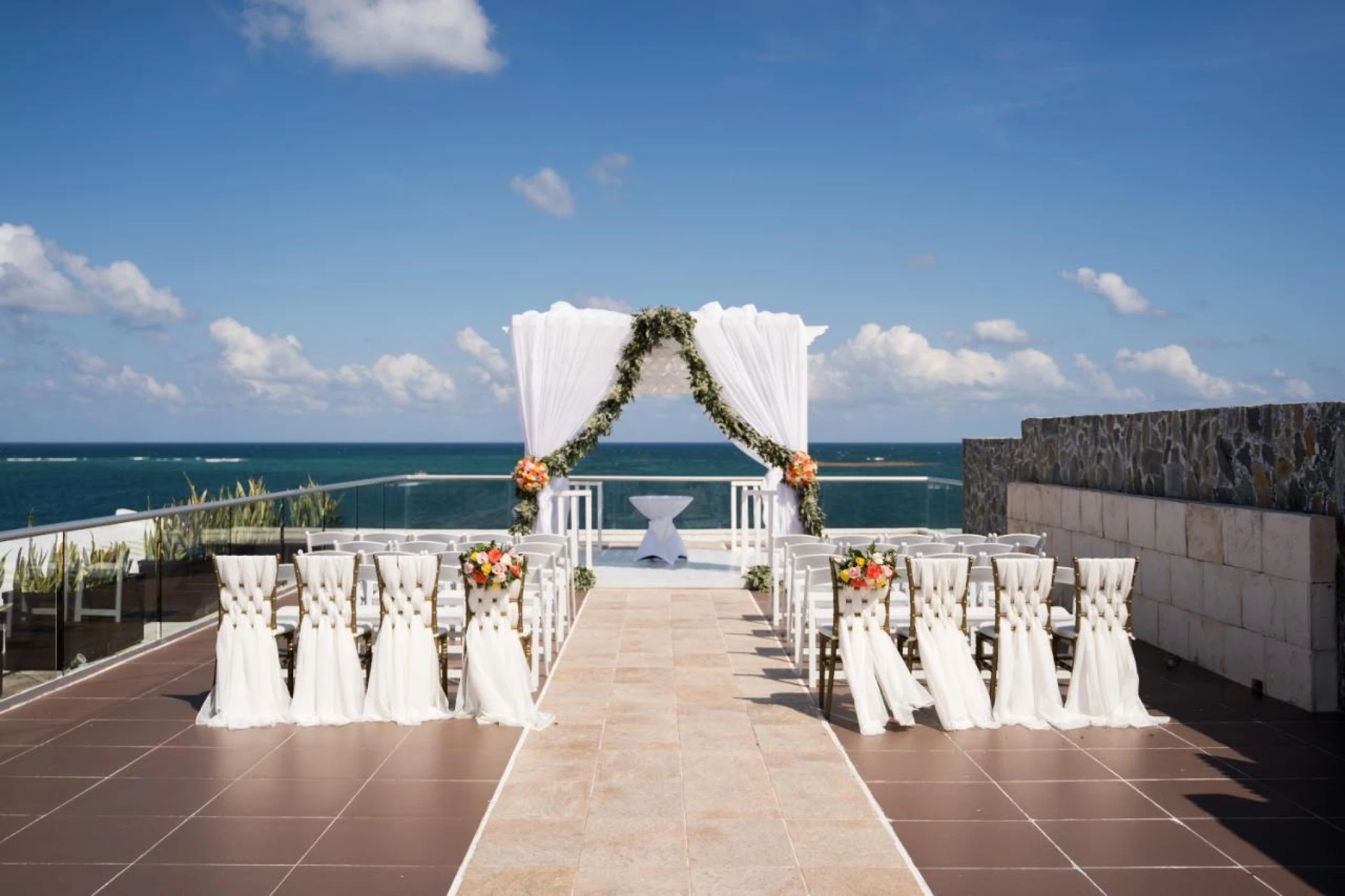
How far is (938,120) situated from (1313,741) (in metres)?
11.8

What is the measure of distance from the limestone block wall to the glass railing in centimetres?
406

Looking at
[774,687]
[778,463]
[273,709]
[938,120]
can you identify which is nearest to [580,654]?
[774,687]

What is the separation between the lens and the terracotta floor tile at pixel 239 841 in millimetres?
3336

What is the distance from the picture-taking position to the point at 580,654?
22.5 ft

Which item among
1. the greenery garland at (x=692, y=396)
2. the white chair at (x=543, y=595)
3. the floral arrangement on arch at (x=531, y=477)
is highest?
the greenery garland at (x=692, y=396)

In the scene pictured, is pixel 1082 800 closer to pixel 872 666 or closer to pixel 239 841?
pixel 872 666

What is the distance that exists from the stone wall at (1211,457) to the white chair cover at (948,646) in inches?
77.7

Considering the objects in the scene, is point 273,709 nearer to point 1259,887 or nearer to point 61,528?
point 61,528

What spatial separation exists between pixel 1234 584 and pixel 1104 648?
5.02ft

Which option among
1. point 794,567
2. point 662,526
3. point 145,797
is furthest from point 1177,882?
point 662,526

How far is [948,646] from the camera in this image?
201 inches

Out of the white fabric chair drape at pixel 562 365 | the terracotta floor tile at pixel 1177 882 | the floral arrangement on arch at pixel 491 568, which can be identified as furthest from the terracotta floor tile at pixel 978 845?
the white fabric chair drape at pixel 562 365

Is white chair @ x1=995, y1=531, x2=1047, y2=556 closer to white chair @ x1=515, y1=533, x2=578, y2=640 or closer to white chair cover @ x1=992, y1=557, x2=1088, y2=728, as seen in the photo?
white chair cover @ x1=992, y1=557, x2=1088, y2=728

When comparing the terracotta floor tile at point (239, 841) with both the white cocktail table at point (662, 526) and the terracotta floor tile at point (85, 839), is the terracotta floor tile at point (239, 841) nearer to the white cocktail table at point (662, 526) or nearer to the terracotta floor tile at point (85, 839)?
the terracotta floor tile at point (85, 839)
